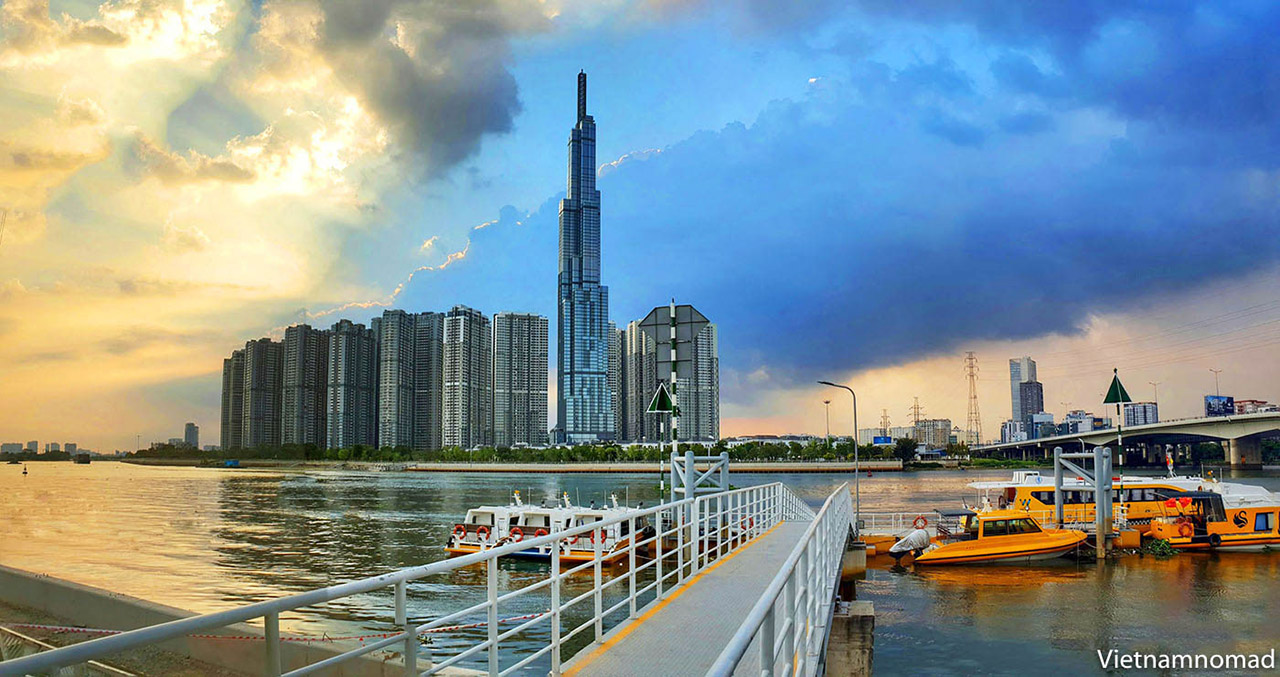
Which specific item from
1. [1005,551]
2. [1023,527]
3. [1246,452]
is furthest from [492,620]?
[1246,452]

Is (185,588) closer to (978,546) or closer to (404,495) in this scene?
(978,546)

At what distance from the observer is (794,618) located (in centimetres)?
561

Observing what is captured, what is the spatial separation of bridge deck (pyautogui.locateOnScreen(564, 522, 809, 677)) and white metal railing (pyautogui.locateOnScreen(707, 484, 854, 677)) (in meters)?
0.53

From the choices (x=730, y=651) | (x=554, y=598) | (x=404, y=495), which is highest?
(x=730, y=651)

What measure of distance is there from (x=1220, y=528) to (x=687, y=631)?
36708 millimetres

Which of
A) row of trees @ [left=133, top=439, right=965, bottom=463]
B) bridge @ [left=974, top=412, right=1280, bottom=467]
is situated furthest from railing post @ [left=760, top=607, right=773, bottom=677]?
row of trees @ [left=133, top=439, right=965, bottom=463]

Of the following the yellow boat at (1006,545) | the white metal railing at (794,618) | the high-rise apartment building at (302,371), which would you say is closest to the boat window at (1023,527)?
the yellow boat at (1006,545)

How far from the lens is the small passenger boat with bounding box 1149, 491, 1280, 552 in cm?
3597

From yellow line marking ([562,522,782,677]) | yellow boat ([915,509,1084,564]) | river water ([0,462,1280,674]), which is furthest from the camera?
yellow boat ([915,509,1084,564])

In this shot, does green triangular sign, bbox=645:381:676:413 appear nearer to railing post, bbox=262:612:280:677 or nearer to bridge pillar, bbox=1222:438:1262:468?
railing post, bbox=262:612:280:677

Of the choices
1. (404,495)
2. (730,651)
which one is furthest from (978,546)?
(404,495)

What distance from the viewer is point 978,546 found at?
34.3 meters

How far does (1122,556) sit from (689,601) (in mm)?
32146

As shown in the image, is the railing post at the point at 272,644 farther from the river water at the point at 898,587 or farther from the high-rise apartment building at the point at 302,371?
the high-rise apartment building at the point at 302,371
